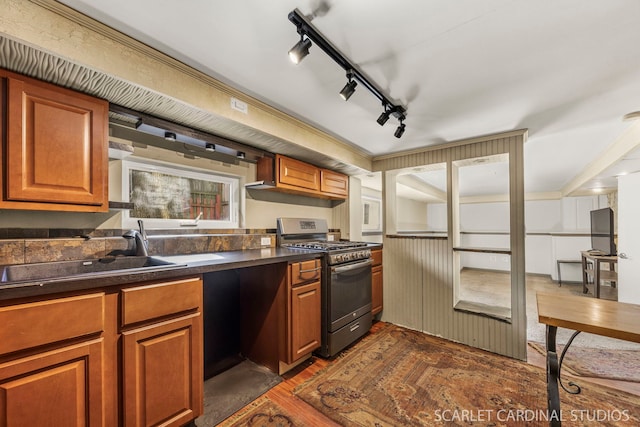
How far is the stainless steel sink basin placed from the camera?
50.9 inches

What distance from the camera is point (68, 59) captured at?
118 cm

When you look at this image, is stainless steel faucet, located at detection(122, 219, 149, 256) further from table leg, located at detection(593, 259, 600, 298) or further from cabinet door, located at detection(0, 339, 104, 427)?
table leg, located at detection(593, 259, 600, 298)

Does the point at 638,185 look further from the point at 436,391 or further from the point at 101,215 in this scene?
the point at 101,215

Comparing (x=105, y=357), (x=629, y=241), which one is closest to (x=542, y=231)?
(x=629, y=241)

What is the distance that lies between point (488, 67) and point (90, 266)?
2683 mm

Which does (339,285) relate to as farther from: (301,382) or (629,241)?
(629,241)

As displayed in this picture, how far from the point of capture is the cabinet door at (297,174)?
2535 mm

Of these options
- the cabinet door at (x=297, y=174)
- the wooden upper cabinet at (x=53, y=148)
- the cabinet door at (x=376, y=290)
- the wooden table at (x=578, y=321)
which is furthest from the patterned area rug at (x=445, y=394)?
the wooden upper cabinet at (x=53, y=148)

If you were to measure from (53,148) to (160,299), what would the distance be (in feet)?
3.04

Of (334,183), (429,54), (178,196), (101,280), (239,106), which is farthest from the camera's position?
(334,183)

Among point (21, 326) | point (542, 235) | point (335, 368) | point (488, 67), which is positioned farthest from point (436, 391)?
point (542, 235)

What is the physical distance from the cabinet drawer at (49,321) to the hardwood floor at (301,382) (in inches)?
49.4

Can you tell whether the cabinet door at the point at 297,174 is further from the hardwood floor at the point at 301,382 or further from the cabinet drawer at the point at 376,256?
the hardwood floor at the point at 301,382

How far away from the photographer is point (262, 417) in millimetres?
1654
